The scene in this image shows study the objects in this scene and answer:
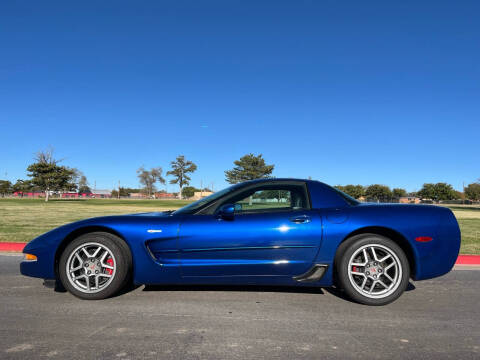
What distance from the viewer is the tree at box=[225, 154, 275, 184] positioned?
237 ft

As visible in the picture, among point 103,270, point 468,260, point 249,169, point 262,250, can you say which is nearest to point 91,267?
point 103,270

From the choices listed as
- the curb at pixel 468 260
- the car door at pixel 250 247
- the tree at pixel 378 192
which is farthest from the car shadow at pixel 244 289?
the tree at pixel 378 192

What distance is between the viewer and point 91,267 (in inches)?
119

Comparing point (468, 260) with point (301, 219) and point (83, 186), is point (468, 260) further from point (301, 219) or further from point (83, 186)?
point (83, 186)

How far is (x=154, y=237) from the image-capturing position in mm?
2977

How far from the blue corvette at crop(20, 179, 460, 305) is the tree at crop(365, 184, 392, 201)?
101m

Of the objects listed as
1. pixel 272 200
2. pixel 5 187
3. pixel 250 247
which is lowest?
pixel 250 247

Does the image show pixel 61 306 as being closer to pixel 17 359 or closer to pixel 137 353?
pixel 17 359

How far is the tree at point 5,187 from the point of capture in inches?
3758

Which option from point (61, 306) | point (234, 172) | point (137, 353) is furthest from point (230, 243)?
point (234, 172)

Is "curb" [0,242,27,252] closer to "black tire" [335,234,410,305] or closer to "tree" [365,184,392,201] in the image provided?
"black tire" [335,234,410,305]

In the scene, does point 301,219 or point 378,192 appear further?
point 378,192

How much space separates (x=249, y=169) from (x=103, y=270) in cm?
6963

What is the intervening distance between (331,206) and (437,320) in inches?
52.3
